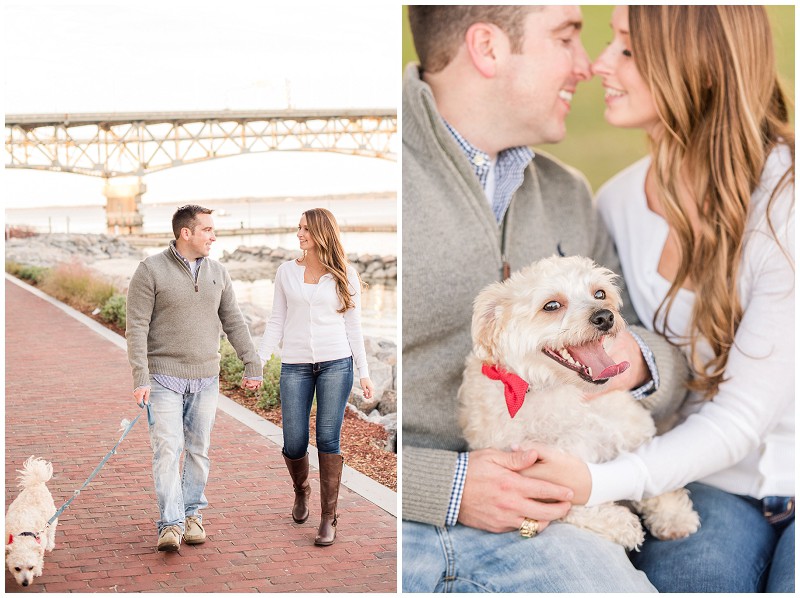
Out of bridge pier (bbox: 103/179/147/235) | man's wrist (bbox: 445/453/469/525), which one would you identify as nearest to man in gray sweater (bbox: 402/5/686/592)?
man's wrist (bbox: 445/453/469/525)

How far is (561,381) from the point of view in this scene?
2.53m

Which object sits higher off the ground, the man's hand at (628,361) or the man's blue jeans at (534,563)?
the man's hand at (628,361)

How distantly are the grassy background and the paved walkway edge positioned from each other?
1.38 metres

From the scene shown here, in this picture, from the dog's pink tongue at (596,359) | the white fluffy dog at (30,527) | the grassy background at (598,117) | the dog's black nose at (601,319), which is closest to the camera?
the dog's black nose at (601,319)

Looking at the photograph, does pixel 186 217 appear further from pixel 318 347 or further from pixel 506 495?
pixel 506 495

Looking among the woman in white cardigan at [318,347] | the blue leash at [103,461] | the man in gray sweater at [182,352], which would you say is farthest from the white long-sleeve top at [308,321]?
the blue leash at [103,461]

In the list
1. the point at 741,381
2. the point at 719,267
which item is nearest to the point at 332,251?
the point at 719,267

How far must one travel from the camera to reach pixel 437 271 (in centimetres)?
272

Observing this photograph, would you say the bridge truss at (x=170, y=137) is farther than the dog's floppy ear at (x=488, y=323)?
Yes

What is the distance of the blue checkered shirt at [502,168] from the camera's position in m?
2.81

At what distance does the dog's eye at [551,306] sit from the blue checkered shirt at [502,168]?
50 centimetres

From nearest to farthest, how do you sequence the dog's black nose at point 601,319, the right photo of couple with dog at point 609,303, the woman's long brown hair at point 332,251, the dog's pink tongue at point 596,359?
the dog's black nose at point 601,319
the dog's pink tongue at point 596,359
the right photo of couple with dog at point 609,303
the woman's long brown hair at point 332,251

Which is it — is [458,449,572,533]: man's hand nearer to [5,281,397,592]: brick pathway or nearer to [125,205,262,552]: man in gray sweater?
[5,281,397,592]: brick pathway

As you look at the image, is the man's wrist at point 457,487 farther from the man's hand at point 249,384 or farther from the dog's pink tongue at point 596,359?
the man's hand at point 249,384
